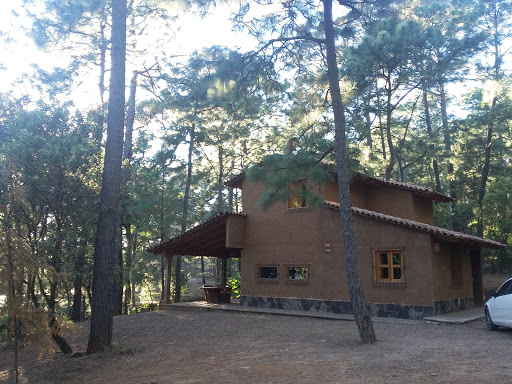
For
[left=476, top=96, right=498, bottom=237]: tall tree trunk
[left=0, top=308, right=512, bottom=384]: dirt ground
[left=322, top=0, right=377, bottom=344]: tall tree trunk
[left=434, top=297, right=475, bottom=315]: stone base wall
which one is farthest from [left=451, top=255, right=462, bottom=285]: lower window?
[left=476, top=96, right=498, bottom=237]: tall tree trunk

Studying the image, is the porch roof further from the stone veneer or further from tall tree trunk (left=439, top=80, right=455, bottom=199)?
tall tree trunk (left=439, top=80, right=455, bottom=199)

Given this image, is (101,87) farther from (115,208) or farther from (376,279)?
(376,279)

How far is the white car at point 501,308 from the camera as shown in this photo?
980 centimetres

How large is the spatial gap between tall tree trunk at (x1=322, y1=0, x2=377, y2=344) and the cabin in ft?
3.53

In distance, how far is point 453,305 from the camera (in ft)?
47.6

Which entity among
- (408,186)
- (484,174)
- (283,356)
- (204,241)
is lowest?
(283,356)

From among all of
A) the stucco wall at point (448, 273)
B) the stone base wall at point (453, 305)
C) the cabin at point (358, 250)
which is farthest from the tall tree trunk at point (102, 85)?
the stone base wall at point (453, 305)

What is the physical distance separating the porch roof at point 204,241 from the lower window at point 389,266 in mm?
6298

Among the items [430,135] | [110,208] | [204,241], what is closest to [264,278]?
[204,241]

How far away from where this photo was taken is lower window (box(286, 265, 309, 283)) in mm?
16406

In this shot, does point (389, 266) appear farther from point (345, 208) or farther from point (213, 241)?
point (213, 241)

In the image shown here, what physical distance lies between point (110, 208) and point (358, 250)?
875cm

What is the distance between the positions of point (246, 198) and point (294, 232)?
2943 mm

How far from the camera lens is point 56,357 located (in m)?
9.94
